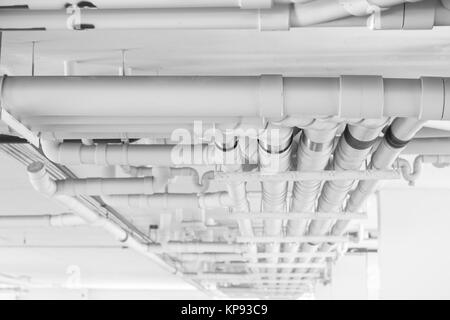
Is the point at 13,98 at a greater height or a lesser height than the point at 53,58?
lesser

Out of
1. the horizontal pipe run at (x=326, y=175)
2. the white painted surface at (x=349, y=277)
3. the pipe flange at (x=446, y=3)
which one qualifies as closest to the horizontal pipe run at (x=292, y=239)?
the horizontal pipe run at (x=326, y=175)

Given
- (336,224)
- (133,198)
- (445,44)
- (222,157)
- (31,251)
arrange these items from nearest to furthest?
1. (445,44)
2. (222,157)
3. (133,198)
4. (336,224)
5. (31,251)

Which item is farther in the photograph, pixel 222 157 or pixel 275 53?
pixel 222 157

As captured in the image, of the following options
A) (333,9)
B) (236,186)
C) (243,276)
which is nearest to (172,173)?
(236,186)

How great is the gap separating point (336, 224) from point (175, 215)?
1723mm

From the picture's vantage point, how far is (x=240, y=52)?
2213mm

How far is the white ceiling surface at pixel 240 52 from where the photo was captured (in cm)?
204

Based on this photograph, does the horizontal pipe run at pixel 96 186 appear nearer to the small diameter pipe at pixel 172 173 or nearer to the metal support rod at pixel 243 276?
the small diameter pipe at pixel 172 173

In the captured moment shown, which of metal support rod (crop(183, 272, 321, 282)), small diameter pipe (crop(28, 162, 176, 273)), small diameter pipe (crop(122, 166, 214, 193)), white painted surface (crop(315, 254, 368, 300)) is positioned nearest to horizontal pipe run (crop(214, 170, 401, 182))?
small diameter pipe (crop(122, 166, 214, 193))

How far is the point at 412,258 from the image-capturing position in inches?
157

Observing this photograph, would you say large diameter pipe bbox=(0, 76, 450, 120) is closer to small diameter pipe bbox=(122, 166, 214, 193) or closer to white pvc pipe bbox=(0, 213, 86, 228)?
small diameter pipe bbox=(122, 166, 214, 193)
